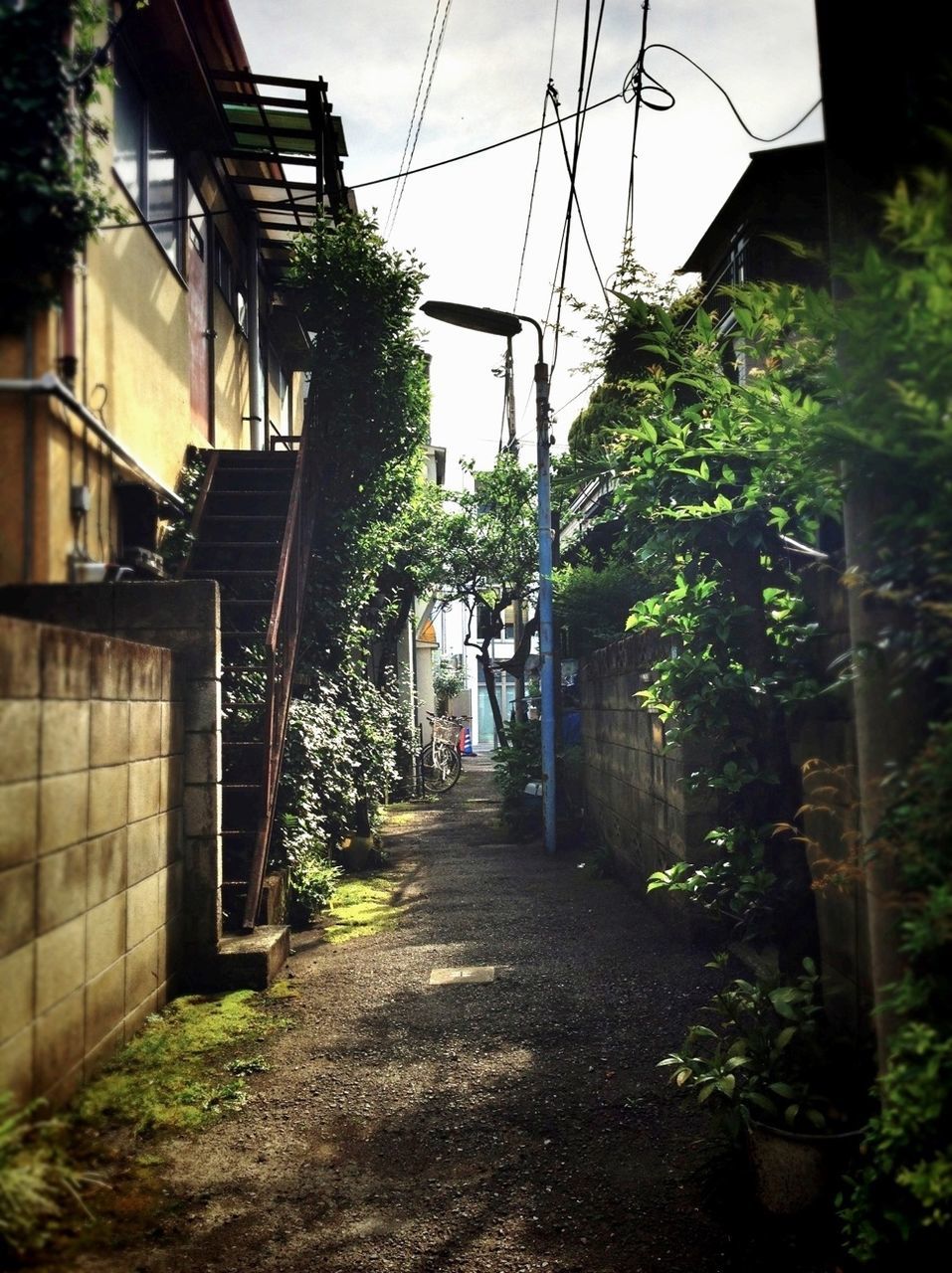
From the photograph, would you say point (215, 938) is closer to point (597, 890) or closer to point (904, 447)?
point (597, 890)

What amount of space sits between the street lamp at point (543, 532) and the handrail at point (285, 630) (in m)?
3.03

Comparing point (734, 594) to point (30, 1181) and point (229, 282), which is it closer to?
point (30, 1181)

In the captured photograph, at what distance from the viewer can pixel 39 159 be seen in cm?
307

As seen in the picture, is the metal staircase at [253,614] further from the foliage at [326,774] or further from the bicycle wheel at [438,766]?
the bicycle wheel at [438,766]

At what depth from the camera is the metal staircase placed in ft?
22.0

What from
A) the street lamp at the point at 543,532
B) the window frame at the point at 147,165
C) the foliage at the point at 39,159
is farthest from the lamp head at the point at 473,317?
the foliage at the point at 39,159

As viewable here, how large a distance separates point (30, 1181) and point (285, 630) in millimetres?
5652

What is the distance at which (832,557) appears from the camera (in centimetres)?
391

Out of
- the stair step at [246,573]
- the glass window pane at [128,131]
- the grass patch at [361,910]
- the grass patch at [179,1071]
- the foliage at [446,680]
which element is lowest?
the grass patch at [361,910]

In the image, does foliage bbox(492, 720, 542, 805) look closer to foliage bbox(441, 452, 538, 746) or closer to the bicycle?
foliage bbox(441, 452, 538, 746)

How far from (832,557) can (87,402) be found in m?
3.15

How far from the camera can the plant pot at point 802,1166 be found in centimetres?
306

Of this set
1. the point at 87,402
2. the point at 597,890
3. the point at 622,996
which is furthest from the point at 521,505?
the point at 87,402

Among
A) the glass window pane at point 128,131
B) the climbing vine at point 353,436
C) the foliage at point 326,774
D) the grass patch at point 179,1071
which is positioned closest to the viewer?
the grass patch at point 179,1071
